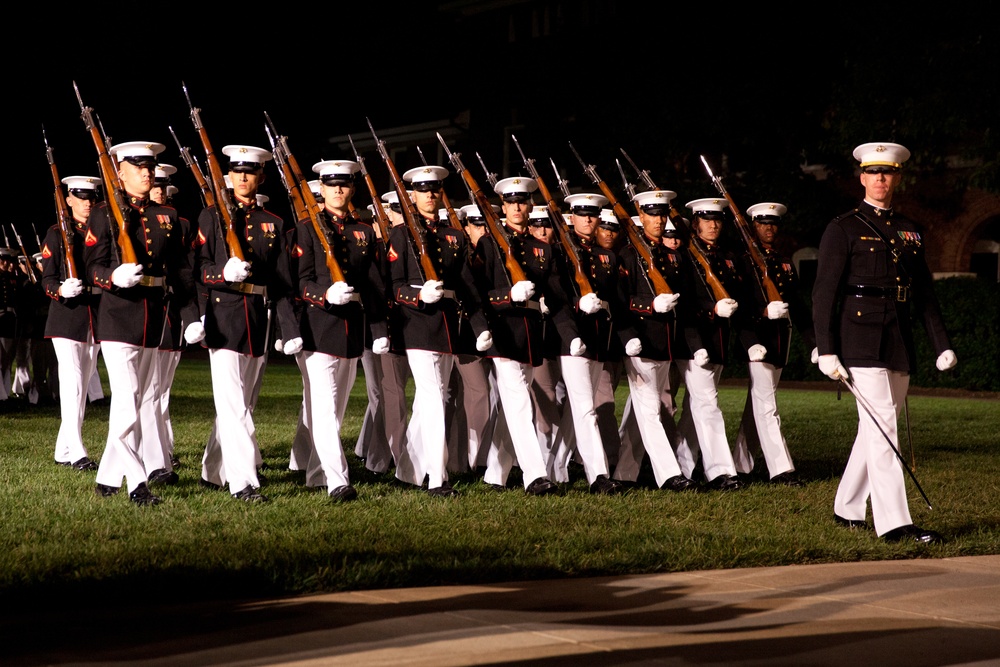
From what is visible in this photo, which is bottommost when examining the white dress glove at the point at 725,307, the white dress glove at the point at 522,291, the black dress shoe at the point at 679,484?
the black dress shoe at the point at 679,484

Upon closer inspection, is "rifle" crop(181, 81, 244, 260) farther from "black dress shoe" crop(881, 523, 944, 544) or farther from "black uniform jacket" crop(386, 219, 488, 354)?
"black dress shoe" crop(881, 523, 944, 544)

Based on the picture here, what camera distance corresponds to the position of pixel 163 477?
30.5ft

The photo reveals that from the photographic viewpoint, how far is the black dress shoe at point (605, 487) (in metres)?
8.94

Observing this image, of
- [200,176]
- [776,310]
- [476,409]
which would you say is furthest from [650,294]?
[200,176]

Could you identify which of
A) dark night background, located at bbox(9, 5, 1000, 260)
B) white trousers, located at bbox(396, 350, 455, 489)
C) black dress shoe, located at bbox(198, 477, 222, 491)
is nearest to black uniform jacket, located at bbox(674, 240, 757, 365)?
white trousers, located at bbox(396, 350, 455, 489)

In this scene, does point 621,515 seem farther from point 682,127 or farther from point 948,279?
point 682,127

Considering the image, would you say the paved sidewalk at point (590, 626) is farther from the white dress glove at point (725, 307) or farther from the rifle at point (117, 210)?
the white dress glove at point (725, 307)

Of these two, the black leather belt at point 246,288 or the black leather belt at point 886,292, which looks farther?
the black leather belt at point 246,288

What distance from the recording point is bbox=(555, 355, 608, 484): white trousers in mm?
9078

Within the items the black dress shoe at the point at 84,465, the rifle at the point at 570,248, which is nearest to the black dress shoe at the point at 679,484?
the rifle at the point at 570,248

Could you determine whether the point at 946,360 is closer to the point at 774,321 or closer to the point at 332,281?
the point at 774,321

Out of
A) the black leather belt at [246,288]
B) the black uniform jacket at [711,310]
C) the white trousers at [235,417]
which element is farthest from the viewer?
the black uniform jacket at [711,310]

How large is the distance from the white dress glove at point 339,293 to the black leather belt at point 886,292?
3.17m

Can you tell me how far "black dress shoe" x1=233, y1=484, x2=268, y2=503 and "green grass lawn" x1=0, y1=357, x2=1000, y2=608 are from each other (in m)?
0.08
